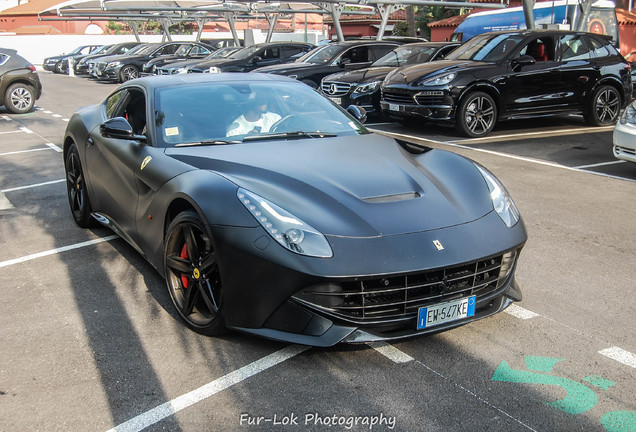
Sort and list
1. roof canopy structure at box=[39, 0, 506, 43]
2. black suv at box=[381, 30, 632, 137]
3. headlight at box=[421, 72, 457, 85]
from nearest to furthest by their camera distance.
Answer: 1. headlight at box=[421, 72, 457, 85]
2. black suv at box=[381, 30, 632, 137]
3. roof canopy structure at box=[39, 0, 506, 43]

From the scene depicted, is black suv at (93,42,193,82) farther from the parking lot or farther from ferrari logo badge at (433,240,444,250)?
ferrari logo badge at (433,240,444,250)

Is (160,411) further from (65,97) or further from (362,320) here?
(65,97)

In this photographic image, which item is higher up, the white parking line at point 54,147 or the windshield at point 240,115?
the windshield at point 240,115

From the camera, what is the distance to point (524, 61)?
11297 millimetres

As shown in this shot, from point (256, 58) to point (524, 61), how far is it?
35.0 ft

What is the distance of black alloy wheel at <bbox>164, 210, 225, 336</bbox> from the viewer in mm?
3680

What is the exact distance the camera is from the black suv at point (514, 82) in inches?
441

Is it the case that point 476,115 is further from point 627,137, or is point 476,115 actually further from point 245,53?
point 245,53

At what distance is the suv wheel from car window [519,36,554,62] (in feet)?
39.9

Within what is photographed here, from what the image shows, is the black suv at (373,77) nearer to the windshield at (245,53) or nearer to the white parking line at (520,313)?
the windshield at (245,53)

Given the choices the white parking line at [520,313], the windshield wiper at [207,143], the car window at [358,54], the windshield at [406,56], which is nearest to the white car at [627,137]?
the white parking line at [520,313]

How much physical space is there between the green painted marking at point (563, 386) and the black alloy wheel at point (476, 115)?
827 centimetres

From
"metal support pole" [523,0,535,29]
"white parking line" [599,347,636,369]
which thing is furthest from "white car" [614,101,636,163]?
"metal support pole" [523,0,535,29]

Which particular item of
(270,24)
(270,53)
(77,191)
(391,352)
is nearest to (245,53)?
(270,53)
